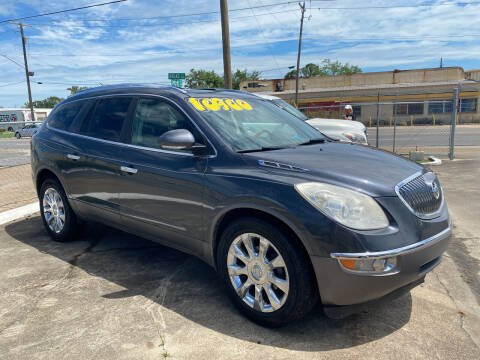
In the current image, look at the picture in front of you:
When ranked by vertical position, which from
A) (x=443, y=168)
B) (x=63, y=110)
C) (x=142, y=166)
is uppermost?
(x=63, y=110)

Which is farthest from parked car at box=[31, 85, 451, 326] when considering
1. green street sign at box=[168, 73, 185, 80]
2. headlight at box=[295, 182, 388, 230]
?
green street sign at box=[168, 73, 185, 80]

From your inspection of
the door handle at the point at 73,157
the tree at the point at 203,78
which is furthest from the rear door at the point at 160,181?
the tree at the point at 203,78

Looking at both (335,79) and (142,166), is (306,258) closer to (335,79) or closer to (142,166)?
(142,166)

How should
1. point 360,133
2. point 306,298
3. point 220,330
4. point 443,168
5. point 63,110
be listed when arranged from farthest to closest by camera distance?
point 443,168
point 360,133
point 63,110
point 220,330
point 306,298

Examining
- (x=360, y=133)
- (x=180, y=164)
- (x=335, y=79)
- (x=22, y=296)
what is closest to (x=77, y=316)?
(x=22, y=296)

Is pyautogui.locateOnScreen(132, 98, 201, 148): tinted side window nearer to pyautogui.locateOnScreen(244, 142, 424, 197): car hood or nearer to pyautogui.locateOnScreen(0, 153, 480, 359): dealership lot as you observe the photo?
pyautogui.locateOnScreen(244, 142, 424, 197): car hood

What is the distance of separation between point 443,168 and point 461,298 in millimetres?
7361

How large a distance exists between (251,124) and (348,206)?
1.41 meters

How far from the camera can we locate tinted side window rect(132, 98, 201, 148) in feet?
11.6

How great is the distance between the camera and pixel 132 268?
411cm

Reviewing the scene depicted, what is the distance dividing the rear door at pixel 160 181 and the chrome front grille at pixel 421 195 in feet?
4.88

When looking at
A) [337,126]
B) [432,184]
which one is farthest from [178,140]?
[337,126]

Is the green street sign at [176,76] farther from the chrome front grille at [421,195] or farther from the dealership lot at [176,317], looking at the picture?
the chrome front grille at [421,195]

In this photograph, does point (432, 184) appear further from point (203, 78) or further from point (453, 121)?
point (203, 78)
